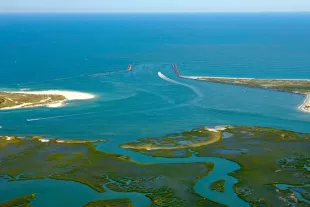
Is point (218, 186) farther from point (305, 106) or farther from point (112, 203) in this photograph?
point (305, 106)

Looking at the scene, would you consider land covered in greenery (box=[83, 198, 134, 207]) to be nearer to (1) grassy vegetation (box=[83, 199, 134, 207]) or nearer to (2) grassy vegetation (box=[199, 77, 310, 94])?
(1) grassy vegetation (box=[83, 199, 134, 207])

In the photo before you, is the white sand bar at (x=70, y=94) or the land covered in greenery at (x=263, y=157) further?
the white sand bar at (x=70, y=94)

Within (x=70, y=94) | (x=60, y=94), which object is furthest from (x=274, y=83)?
(x=60, y=94)

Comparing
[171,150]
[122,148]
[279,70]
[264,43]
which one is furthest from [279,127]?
[264,43]

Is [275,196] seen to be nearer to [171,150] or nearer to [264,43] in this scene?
[171,150]

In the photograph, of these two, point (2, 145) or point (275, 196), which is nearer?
point (275, 196)

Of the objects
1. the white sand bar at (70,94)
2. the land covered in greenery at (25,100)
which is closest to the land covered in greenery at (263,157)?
the land covered in greenery at (25,100)

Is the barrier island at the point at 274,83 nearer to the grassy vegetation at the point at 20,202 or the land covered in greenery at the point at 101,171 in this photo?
the land covered in greenery at the point at 101,171
